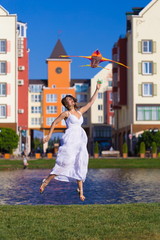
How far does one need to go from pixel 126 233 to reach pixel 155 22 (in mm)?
64919

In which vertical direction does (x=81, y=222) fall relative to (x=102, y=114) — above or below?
below

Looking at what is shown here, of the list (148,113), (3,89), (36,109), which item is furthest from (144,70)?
(36,109)

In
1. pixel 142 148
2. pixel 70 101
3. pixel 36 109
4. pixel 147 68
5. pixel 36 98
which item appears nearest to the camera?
pixel 70 101

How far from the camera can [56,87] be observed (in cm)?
11912

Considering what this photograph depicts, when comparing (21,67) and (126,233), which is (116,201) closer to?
(126,233)

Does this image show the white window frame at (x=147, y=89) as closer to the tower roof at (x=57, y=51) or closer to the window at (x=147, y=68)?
the window at (x=147, y=68)

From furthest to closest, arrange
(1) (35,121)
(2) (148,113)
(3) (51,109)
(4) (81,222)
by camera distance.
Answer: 1. (1) (35,121)
2. (3) (51,109)
3. (2) (148,113)
4. (4) (81,222)

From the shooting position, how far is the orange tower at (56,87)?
381 feet

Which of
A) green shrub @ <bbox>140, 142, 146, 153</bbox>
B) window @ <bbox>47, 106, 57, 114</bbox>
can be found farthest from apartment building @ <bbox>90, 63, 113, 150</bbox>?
green shrub @ <bbox>140, 142, 146, 153</bbox>

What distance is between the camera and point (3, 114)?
73438 millimetres

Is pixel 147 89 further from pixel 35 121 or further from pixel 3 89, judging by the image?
pixel 35 121

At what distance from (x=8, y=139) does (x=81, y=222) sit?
60.5 m

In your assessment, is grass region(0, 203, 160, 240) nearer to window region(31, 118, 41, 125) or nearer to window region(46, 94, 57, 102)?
window region(46, 94, 57, 102)

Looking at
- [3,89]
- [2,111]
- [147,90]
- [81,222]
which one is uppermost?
[3,89]
